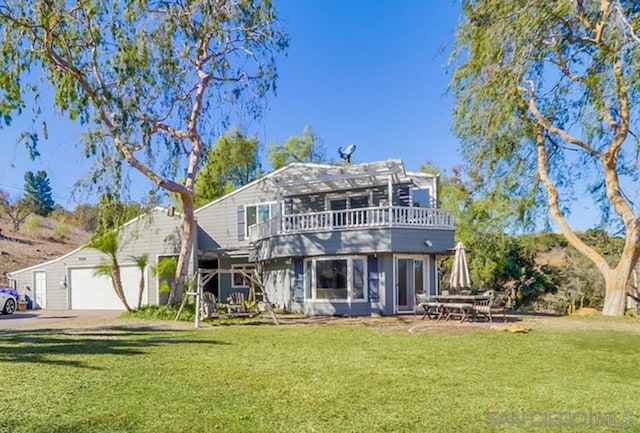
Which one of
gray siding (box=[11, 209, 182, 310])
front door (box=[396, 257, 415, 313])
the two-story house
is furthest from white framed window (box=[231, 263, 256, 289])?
front door (box=[396, 257, 415, 313])

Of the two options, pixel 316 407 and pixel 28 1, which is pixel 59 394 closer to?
pixel 316 407

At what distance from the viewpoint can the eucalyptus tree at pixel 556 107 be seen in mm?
10781

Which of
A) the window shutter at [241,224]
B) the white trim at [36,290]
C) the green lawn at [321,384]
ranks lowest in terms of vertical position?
the white trim at [36,290]

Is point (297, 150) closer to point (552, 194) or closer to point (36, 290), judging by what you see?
point (36, 290)

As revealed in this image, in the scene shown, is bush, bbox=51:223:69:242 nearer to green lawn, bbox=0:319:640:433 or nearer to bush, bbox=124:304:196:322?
bush, bbox=124:304:196:322

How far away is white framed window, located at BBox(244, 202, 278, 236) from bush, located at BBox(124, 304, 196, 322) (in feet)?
19.3

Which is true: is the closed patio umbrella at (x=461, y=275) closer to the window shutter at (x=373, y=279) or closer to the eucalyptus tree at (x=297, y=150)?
the window shutter at (x=373, y=279)

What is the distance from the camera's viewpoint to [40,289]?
23.7m

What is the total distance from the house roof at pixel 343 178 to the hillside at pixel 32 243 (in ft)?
64.9

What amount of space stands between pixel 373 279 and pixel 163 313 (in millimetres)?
7183

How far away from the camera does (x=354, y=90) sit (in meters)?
25.1

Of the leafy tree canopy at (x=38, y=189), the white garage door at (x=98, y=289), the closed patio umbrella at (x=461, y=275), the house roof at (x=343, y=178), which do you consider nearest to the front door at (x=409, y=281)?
the closed patio umbrella at (x=461, y=275)

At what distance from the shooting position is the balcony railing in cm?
1577

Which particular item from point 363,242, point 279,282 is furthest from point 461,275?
point 279,282
